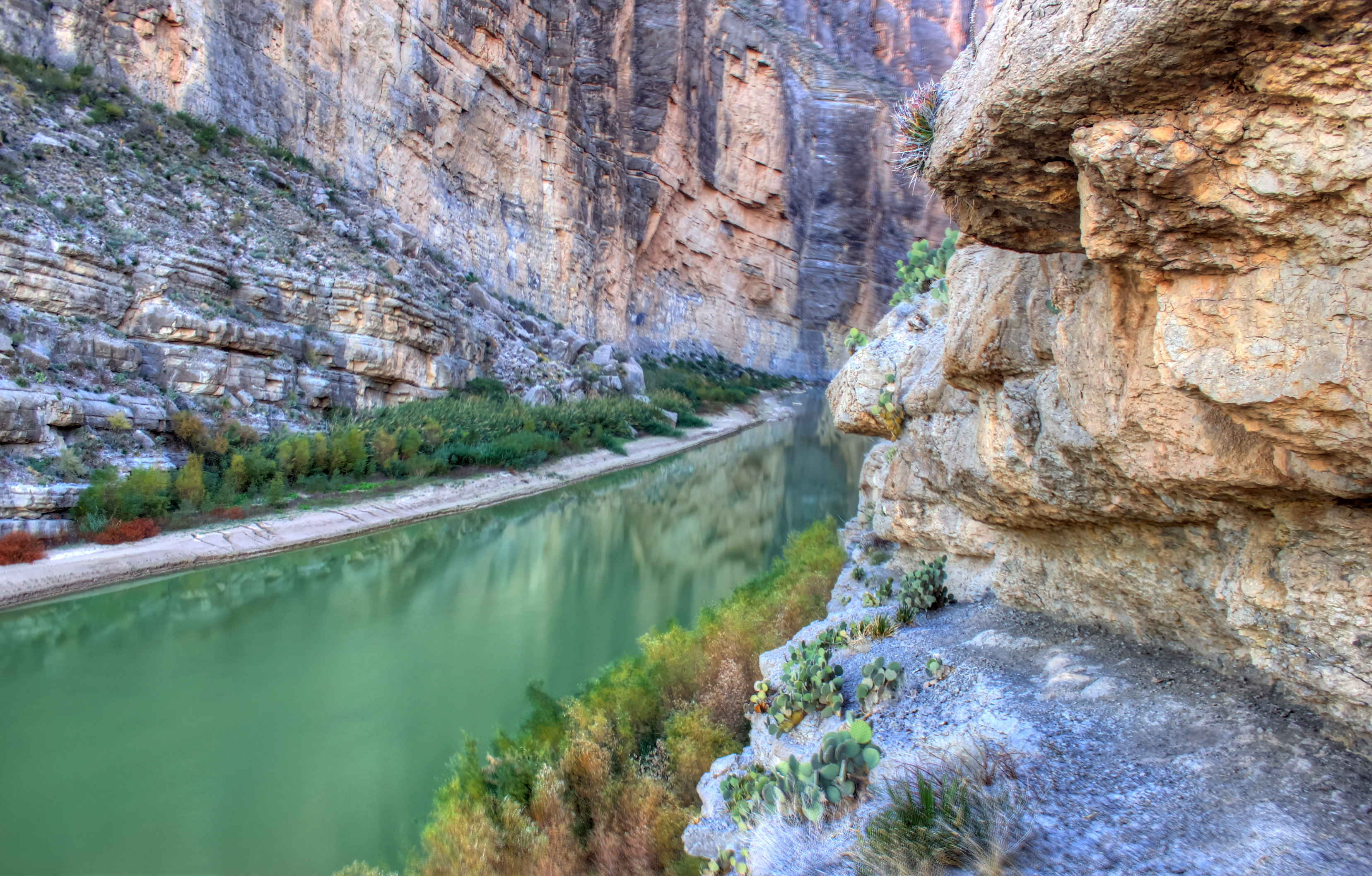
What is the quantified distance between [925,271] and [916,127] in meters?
3.87

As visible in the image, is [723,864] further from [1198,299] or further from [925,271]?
[925,271]

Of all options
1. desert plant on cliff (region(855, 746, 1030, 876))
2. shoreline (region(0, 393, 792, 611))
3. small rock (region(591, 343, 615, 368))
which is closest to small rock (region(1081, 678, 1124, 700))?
desert plant on cliff (region(855, 746, 1030, 876))

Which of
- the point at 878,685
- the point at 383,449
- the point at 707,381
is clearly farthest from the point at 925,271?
the point at 707,381

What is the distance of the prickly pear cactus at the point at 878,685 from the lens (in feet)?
14.5

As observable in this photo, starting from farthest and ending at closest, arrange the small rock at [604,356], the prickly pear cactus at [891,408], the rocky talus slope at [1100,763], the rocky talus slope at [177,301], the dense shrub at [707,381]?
the dense shrub at [707,381] → the small rock at [604,356] → the rocky talus slope at [177,301] → the prickly pear cactus at [891,408] → the rocky talus slope at [1100,763]

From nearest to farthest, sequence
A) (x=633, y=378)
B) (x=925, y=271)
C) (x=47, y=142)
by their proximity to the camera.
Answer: (x=925, y=271) < (x=47, y=142) < (x=633, y=378)

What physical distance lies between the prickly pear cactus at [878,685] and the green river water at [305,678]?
443cm

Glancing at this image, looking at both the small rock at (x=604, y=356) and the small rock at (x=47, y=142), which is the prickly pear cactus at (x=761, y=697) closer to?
the small rock at (x=47, y=142)

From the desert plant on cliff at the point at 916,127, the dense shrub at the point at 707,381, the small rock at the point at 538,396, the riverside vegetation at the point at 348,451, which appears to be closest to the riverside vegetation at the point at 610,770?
the desert plant on cliff at the point at 916,127

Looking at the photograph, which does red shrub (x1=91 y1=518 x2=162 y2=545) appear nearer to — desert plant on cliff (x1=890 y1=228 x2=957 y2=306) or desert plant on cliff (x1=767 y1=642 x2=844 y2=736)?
desert plant on cliff (x1=767 y1=642 x2=844 y2=736)

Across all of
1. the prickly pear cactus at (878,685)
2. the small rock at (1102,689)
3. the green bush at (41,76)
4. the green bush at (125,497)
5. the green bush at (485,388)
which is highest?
the green bush at (41,76)

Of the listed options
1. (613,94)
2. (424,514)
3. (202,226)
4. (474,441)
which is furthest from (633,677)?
(613,94)

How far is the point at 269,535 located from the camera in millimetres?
14547

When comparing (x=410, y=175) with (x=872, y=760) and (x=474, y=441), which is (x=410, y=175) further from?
(x=872, y=760)
